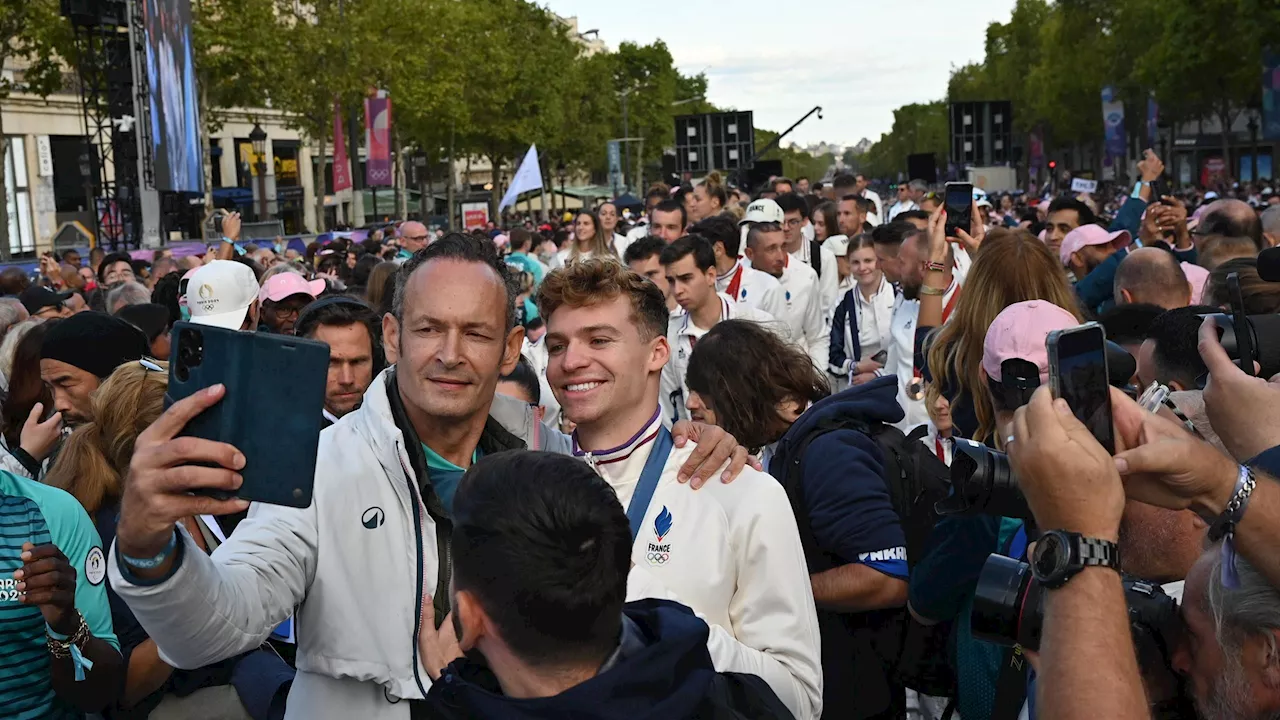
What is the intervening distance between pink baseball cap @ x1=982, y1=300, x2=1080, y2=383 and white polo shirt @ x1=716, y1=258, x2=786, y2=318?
5.76 meters

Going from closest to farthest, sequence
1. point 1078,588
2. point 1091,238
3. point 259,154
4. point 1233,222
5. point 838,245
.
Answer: point 1078,588
point 1233,222
point 1091,238
point 838,245
point 259,154

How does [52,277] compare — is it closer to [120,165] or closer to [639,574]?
[639,574]

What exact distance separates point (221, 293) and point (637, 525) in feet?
15.2

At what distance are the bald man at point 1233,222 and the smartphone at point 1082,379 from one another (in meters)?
6.68

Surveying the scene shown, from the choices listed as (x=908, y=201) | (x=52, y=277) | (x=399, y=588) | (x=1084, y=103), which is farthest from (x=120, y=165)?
(x=1084, y=103)

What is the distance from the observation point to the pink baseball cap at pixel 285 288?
7516mm

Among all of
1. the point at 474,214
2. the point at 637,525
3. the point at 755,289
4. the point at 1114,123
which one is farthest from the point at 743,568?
the point at 1114,123

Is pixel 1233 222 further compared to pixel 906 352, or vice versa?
pixel 1233 222

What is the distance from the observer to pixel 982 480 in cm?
260

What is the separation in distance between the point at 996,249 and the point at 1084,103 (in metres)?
70.6

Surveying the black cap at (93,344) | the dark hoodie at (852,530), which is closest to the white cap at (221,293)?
the black cap at (93,344)

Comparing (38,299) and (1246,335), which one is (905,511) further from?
(38,299)

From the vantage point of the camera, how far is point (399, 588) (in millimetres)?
3098

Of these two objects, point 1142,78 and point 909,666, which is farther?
point 1142,78
